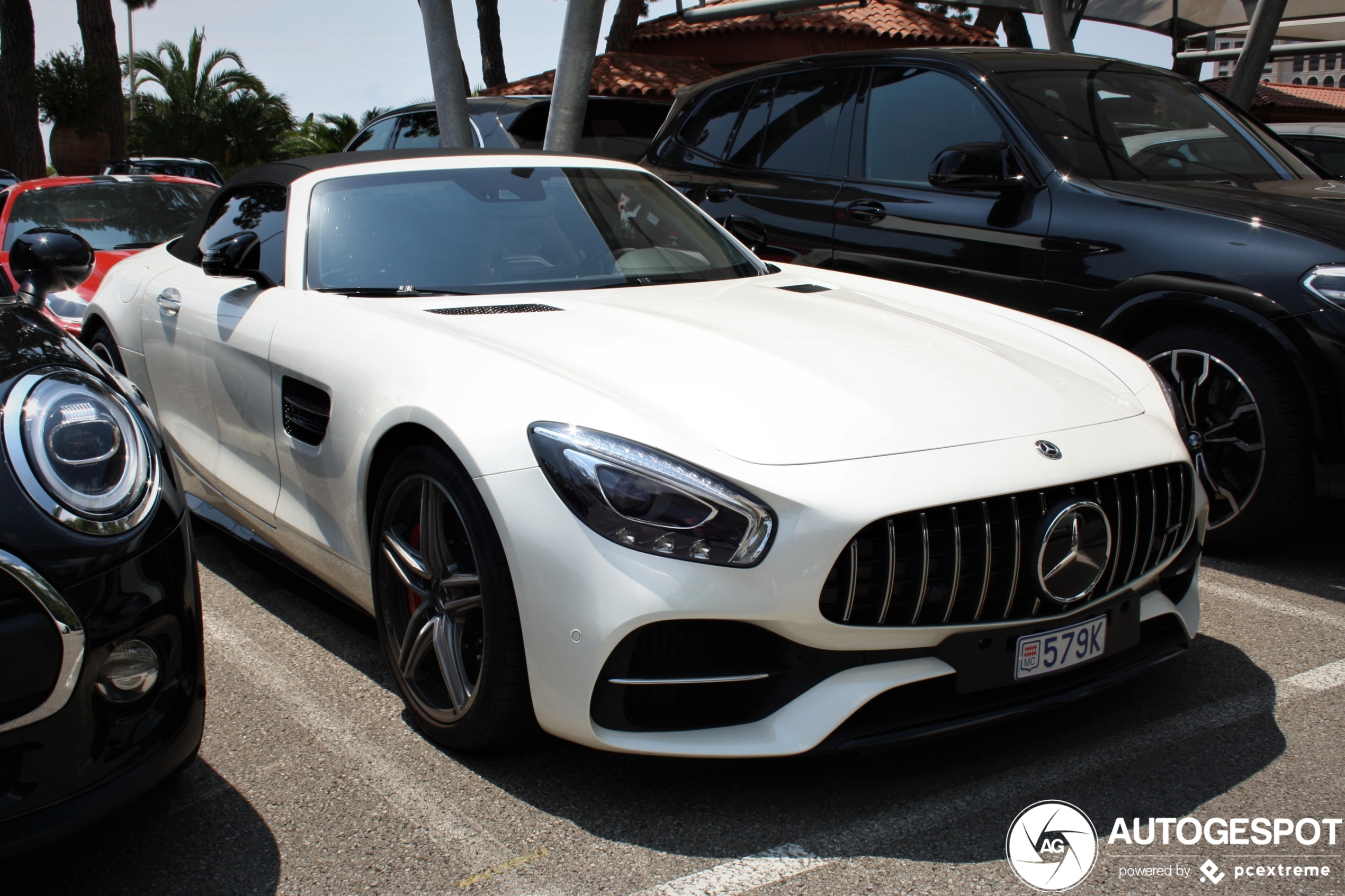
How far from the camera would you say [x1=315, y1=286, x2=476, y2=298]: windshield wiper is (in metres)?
3.32

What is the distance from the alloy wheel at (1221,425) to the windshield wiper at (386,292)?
2.40 m

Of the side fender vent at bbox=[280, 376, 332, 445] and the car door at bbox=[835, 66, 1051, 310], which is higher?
the car door at bbox=[835, 66, 1051, 310]

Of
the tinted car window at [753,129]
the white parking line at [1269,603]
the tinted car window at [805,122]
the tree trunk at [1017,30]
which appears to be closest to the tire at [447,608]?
the white parking line at [1269,603]

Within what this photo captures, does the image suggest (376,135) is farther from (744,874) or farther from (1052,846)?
(1052,846)

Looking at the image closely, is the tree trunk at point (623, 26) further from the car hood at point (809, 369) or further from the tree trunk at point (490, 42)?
the car hood at point (809, 369)

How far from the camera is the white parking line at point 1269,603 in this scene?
11.5ft

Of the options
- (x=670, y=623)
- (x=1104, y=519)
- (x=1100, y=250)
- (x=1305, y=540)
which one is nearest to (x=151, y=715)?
(x=670, y=623)

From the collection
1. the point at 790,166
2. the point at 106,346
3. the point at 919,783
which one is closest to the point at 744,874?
the point at 919,783

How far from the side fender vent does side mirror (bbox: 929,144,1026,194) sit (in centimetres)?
268

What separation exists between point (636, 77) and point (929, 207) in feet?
41.1

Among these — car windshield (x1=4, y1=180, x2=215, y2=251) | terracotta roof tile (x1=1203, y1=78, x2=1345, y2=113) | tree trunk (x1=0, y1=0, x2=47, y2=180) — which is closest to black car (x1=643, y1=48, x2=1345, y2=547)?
car windshield (x1=4, y1=180, x2=215, y2=251)

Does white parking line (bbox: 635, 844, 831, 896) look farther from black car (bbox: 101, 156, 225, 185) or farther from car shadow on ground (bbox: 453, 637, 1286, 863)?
black car (bbox: 101, 156, 225, 185)

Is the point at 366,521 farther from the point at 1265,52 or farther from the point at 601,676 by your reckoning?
the point at 1265,52

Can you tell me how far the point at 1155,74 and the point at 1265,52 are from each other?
194 inches
